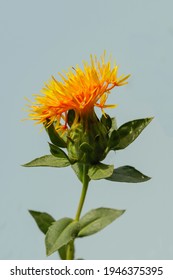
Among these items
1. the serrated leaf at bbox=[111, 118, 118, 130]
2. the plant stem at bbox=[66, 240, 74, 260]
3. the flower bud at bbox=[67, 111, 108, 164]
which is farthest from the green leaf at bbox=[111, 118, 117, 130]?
the plant stem at bbox=[66, 240, 74, 260]

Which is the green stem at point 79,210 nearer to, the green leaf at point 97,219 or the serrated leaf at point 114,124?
the green leaf at point 97,219

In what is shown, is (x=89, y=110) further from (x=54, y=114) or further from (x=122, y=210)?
(x=122, y=210)

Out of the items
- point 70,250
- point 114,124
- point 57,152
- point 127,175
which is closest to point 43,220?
point 70,250

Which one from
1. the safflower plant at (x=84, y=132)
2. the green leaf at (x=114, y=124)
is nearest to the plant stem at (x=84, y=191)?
the safflower plant at (x=84, y=132)

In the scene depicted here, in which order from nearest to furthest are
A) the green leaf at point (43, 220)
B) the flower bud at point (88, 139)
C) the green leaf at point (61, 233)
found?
the green leaf at point (61, 233)
the flower bud at point (88, 139)
the green leaf at point (43, 220)

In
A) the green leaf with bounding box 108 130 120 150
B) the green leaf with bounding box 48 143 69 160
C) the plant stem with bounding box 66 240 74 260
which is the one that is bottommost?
the plant stem with bounding box 66 240 74 260

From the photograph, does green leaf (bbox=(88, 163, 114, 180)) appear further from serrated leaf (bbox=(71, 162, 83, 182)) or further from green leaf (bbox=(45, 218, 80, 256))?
green leaf (bbox=(45, 218, 80, 256))

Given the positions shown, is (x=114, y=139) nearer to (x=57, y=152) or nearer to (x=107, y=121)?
(x=107, y=121)
